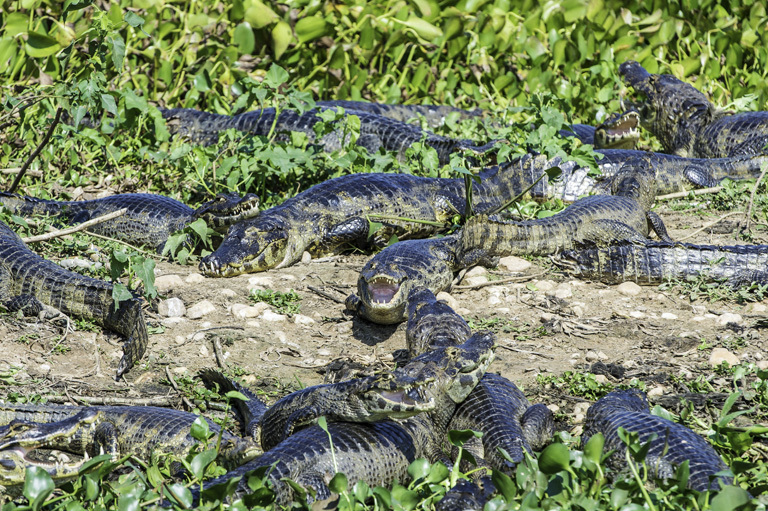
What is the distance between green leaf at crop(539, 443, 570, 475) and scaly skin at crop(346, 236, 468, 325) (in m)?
1.95

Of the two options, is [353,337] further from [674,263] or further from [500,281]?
[674,263]

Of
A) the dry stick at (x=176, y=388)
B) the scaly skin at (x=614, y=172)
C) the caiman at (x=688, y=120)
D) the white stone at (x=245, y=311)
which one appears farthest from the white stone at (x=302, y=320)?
the caiman at (x=688, y=120)

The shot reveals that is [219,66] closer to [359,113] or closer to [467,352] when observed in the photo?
[359,113]

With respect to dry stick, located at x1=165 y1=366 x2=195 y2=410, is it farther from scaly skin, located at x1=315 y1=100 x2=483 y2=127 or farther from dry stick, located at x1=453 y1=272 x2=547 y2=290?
scaly skin, located at x1=315 y1=100 x2=483 y2=127

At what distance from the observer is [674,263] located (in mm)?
4836

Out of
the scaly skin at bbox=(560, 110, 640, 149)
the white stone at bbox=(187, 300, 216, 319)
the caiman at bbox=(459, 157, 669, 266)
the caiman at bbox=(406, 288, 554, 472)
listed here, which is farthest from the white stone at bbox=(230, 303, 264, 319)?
the scaly skin at bbox=(560, 110, 640, 149)

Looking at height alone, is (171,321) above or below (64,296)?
below

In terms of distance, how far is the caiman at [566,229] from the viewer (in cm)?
522

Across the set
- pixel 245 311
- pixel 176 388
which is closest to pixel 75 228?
pixel 245 311

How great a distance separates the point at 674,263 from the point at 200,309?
273cm

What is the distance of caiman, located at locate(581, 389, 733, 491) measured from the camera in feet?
8.95

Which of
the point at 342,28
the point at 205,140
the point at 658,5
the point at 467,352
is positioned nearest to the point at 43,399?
the point at 467,352

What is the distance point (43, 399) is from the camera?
3518 millimetres

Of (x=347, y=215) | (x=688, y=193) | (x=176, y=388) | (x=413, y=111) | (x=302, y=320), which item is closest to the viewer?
(x=176, y=388)
